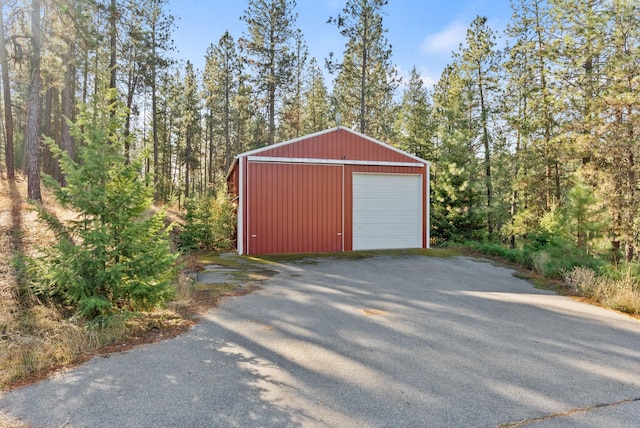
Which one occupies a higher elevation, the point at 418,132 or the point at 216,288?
the point at 418,132

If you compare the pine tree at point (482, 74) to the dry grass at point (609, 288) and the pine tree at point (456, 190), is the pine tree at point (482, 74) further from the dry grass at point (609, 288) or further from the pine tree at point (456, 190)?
the dry grass at point (609, 288)

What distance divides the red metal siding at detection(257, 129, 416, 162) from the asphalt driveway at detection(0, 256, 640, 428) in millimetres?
5786

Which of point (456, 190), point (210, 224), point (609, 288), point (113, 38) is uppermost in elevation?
point (113, 38)

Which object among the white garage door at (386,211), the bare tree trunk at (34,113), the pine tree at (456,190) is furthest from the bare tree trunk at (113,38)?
the pine tree at (456,190)

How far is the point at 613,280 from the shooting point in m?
6.15

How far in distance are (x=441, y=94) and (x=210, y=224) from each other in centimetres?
1472

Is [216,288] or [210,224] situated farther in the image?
[210,224]

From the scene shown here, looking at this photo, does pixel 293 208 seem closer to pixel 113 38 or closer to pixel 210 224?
pixel 210 224

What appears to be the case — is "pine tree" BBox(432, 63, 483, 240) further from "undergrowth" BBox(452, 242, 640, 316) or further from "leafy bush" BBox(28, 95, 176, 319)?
"leafy bush" BBox(28, 95, 176, 319)

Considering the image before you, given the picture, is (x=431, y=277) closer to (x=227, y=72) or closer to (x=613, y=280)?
(x=613, y=280)

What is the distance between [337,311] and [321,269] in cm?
304

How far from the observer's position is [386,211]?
10.9 metres

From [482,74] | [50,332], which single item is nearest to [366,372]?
[50,332]

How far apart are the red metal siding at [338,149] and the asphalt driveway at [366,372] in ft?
19.0
